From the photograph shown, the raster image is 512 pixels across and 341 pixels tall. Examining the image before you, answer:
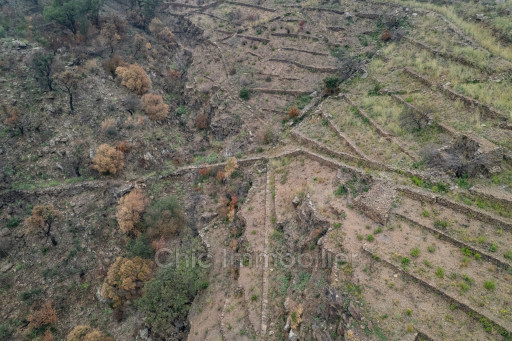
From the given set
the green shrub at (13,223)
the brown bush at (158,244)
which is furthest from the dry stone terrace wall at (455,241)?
the green shrub at (13,223)

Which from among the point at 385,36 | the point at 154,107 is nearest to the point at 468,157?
the point at 385,36

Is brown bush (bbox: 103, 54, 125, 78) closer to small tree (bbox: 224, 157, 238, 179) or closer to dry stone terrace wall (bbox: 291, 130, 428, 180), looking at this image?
small tree (bbox: 224, 157, 238, 179)

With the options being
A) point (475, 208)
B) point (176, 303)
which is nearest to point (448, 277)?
point (475, 208)

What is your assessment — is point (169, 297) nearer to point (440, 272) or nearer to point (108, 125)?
point (440, 272)

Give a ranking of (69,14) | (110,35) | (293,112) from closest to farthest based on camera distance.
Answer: (293,112) → (69,14) → (110,35)

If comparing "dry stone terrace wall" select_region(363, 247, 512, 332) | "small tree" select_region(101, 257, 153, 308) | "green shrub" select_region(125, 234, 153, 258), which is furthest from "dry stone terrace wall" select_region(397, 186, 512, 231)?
"green shrub" select_region(125, 234, 153, 258)

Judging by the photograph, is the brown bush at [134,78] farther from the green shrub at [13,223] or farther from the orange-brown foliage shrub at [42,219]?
the green shrub at [13,223]
